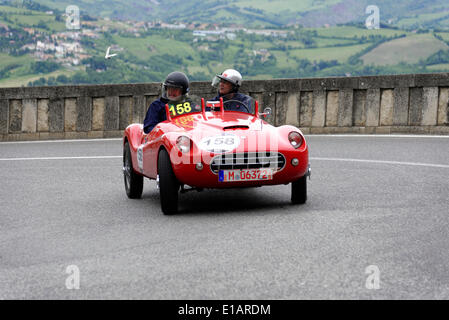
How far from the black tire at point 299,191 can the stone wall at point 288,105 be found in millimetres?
9298

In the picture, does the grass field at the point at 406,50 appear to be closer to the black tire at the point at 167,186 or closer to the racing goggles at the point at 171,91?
the racing goggles at the point at 171,91

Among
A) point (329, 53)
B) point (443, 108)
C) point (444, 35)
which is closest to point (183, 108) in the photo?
point (443, 108)

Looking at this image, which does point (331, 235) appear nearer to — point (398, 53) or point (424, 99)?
point (424, 99)

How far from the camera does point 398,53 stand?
13512cm

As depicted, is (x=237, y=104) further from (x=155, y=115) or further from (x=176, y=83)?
(x=155, y=115)

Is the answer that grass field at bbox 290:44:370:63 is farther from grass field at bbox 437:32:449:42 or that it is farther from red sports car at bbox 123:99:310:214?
red sports car at bbox 123:99:310:214

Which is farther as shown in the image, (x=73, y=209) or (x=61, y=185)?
(x=61, y=185)

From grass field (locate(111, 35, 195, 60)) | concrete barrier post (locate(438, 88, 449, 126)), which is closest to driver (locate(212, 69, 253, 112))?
concrete barrier post (locate(438, 88, 449, 126))

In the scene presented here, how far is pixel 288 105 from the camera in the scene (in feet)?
58.4

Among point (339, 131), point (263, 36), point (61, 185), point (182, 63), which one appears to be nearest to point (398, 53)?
point (182, 63)

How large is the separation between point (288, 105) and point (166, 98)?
925 cm

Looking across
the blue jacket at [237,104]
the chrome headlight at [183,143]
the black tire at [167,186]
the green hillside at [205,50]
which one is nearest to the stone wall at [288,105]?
the blue jacket at [237,104]
